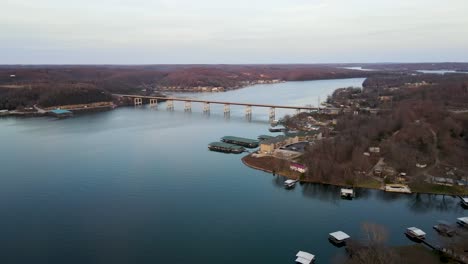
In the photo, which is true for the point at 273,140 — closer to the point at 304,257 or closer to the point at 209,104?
the point at 304,257

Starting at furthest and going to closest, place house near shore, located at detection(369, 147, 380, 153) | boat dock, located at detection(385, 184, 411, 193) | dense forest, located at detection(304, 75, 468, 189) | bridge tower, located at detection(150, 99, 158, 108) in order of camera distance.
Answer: bridge tower, located at detection(150, 99, 158, 108) < house near shore, located at detection(369, 147, 380, 153) < dense forest, located at detection(304, 75, 468, 189) < boat dock, located at detection(385, 184, 411, 193)

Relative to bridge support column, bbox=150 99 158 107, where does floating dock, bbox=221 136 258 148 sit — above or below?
below

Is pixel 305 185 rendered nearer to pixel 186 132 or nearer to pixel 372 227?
pixel 372 227

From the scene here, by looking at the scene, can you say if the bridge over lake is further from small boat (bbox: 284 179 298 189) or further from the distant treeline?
small boat (bbox: 284 179 298 189)

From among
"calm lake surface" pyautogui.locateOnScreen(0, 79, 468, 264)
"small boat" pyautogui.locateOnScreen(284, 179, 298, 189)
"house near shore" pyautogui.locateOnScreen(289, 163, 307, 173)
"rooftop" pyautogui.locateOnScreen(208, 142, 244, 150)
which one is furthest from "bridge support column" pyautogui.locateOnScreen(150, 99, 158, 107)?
"small boat" pyautogui.locateOnScreen(284, 179, 298, 189)

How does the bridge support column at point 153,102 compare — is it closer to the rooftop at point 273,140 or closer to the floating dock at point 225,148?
the floating dock at point 225,148

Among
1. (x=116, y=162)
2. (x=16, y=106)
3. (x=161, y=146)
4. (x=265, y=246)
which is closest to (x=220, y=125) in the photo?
(x=161, y=146)

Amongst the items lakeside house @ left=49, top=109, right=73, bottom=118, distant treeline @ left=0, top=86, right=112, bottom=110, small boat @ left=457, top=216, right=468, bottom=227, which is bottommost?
small boat @ left=457, top=216, right=468, bottom=227
